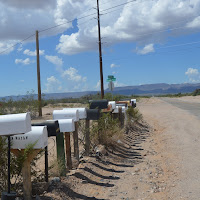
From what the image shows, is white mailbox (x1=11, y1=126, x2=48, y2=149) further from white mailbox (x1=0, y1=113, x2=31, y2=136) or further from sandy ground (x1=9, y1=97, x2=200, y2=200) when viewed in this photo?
sandy ground (x1=9, y1=97, x2=200, y2=200)

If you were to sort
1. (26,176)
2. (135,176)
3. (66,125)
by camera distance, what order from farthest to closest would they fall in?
(135,176) < (66,125) < (26,176)

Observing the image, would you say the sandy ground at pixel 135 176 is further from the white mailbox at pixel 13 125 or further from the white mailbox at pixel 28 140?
the white mailbox at pixel 13 125

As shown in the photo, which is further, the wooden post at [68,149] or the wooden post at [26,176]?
the wooden post at [68,149]

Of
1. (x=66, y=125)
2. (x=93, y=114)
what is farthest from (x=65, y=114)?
(x=93, y=114)

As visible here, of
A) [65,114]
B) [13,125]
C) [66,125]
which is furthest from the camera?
[65,114]

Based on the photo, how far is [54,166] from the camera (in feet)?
19.3

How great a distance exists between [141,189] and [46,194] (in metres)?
1.75

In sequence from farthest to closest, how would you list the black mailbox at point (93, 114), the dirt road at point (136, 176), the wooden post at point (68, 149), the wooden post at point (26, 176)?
1. the black mailbox at point (93, 114)
2. the wooden post at point (68, 149)
3. the dirt road at point (136, 176)
4. the wooden post at point (26, 176)

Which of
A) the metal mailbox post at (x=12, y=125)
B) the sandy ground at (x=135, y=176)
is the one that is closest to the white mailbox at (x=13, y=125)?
the metal mailbox post at (x=12, y=125)

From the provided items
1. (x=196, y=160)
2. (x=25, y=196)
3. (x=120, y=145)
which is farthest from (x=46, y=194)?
(x=120, y=145)

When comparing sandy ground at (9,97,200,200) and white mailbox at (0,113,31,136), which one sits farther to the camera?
sandy ground at (9,97,200,200)

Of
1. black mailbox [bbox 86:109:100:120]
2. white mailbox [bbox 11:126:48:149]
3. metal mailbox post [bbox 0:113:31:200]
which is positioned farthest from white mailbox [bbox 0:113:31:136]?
black mailbox [bbox 86:109:100:120]

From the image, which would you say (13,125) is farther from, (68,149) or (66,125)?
(68,149)

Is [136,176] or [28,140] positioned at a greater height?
[28,140]
